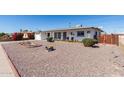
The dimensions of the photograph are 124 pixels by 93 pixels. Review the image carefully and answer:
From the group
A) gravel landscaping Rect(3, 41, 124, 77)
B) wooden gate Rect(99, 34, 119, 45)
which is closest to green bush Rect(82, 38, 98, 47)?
gravel landscaping Rect(3, 41, 124, 77)

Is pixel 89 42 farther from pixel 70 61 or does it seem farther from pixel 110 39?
pixel 70 61

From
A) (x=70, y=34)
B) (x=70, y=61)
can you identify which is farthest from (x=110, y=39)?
(x=70, y=61)

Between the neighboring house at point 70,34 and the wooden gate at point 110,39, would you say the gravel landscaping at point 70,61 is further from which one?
the neighboring house at point 70,34

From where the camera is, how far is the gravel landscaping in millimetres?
8281

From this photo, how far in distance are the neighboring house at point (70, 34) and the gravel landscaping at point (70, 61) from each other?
0.75 m

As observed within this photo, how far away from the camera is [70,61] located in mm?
10430

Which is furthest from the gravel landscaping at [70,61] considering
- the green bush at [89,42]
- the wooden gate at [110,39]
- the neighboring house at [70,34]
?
the neighboring house at [70,34]

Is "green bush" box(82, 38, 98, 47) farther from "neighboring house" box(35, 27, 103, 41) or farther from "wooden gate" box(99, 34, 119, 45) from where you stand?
"wooden gate" box(99, 34, 119, 45)

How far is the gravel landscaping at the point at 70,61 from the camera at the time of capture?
8281 mm

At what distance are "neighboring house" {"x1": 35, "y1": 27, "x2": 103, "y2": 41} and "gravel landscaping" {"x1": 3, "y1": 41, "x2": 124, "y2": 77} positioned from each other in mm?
753

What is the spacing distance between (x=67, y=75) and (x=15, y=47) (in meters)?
9.22
